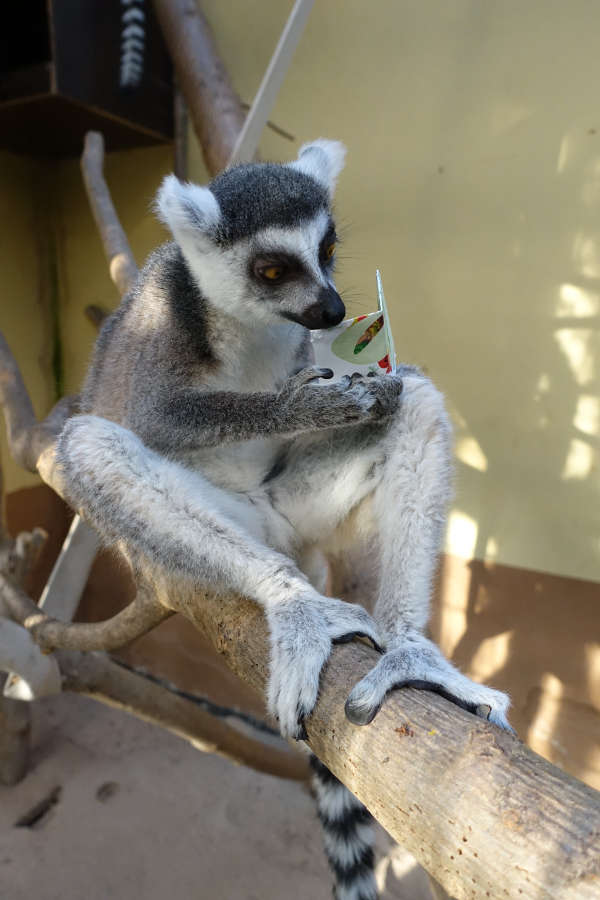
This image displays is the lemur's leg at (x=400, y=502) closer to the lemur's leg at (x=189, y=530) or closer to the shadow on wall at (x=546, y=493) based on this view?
the lemur's leg at (x=189, y=530)

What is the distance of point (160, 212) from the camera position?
2287 mm

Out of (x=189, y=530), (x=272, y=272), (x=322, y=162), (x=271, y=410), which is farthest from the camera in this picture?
(x=322, y=162)

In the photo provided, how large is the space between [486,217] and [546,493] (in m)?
1.63

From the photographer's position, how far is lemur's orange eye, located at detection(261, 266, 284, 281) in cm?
214

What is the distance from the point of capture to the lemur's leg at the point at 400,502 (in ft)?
5.04

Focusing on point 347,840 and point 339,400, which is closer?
point 339,400

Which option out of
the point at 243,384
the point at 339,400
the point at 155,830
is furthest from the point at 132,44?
the point at 155,830

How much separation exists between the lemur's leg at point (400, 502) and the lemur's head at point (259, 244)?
1.36ft

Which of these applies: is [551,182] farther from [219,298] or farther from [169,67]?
[169,67]

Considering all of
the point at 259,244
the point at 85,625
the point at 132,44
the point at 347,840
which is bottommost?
the point at 85,625

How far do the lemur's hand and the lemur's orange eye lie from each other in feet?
1.17

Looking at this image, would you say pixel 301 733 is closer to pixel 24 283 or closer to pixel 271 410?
pixel 271 410

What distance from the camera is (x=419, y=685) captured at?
4.68ft

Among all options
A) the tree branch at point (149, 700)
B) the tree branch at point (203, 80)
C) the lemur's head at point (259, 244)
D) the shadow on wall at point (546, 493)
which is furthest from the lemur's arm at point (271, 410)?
the tree branch at point (203, 80)
